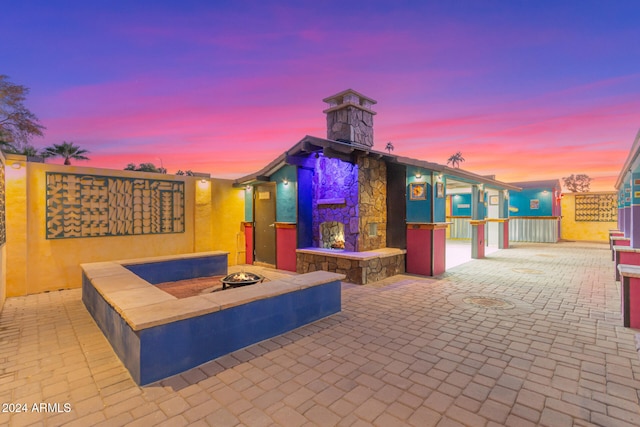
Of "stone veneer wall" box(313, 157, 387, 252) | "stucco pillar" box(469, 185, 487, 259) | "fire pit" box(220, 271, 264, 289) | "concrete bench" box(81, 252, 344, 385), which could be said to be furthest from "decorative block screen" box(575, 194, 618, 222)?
"fire pit" box(220, 271, 264, 289)

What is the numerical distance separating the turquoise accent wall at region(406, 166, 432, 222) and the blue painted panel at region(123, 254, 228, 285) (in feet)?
19.7

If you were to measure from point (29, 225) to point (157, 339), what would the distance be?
6.77m

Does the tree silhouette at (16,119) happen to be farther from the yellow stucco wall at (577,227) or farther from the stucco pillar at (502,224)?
the yellow stucco wall at (577,227)

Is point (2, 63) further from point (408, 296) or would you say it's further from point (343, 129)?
point (408, 296)

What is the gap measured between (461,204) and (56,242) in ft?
70.6

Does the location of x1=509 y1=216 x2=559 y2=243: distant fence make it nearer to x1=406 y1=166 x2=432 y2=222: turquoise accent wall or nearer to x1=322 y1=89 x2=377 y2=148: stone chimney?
x1=406 y1=166 x2=432 y2=222: turquoise accent wall

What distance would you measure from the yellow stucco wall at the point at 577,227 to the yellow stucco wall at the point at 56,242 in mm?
23676

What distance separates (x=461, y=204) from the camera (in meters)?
20.5

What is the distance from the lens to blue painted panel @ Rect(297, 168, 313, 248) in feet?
31.2

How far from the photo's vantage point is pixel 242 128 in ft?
45.4

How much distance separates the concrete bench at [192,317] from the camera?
3145mm

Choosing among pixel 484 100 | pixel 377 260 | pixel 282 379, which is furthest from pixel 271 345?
pixel 484 100

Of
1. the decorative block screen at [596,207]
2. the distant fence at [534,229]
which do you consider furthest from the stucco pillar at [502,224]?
the decorative block screen at [596,207]

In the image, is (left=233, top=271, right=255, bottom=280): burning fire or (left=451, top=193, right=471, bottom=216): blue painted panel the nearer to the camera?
(left=233, top=271, right=255, bottom=280): burning fire
